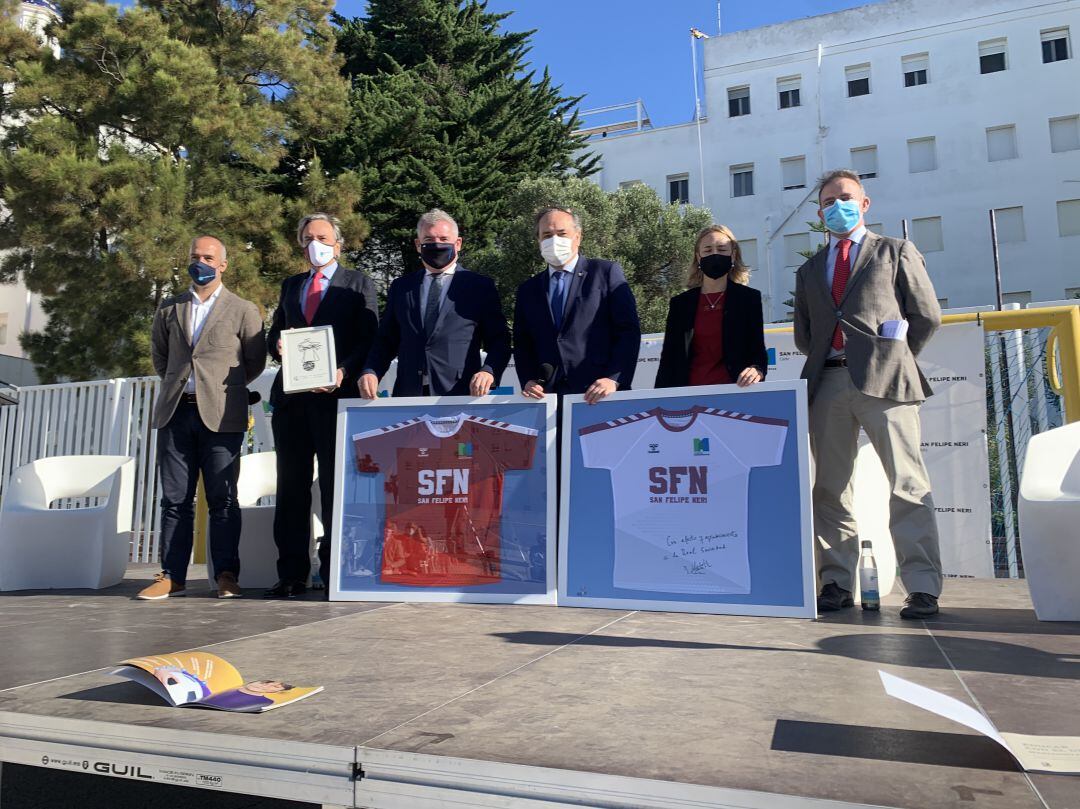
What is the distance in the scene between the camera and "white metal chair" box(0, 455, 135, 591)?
192 inches

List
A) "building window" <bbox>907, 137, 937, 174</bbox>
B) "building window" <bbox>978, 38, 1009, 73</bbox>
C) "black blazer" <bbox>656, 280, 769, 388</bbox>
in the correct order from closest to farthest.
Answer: "black blazer" <bbox>656, 280, 769, 388</bbox>
"building window" <bbox>978, 38, 1009, 73</bbox>
"building window" <bbox>907, 137, 937, 174</bbox>

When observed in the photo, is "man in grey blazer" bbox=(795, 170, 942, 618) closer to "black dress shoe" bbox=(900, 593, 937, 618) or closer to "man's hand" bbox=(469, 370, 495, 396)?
"black dress shoe" bbox=(900, 593, 937, 618)

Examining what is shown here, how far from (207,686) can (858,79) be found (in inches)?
1374

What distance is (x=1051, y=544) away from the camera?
326 centimetres

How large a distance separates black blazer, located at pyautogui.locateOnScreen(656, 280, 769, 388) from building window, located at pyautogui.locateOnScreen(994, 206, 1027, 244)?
97.2 feet

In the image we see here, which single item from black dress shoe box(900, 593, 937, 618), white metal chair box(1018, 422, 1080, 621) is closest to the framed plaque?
black dress shoe box(900, 593, 937, 618)

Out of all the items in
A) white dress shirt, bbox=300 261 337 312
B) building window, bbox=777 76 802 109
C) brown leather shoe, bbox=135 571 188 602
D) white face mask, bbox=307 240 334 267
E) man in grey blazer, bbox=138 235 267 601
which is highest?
building window, bbox=777 76 802 109

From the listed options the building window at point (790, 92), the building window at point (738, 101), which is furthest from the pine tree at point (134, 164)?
the building window at point (790, 92)

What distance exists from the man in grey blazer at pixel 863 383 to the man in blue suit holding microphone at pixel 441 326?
58.8 inches

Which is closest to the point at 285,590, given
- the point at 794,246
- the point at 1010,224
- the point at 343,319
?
the point at 343,319

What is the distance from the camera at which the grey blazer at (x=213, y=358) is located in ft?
14.5

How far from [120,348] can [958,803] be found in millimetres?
16735

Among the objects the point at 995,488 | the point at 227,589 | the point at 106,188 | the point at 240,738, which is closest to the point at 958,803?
the point at 240,738

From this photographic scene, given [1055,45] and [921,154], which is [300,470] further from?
[1055,45]
